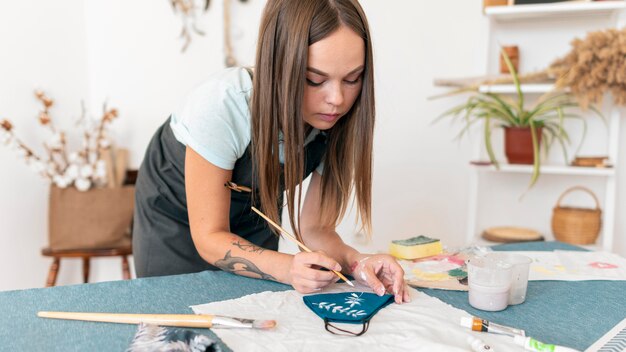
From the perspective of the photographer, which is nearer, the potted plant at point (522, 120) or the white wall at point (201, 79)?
the potted plant at point (522, 120)

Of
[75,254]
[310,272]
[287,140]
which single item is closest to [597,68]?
[287,140]

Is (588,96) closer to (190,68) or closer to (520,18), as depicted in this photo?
(520,18)

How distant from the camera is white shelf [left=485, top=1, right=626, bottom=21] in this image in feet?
6.64

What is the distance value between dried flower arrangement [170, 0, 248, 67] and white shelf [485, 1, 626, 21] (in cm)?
108

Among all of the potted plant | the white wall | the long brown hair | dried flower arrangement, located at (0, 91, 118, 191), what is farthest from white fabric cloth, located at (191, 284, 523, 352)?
the white wall

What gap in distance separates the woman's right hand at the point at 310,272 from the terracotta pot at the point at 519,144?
4.52 ft

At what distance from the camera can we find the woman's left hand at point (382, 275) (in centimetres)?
102

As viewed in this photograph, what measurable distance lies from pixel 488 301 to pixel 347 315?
0.83 feet

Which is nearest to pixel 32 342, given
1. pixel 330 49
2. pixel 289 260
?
pixel 289 260

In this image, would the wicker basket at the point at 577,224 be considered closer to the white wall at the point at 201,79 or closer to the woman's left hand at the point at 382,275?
the white wall at the point at 201,79

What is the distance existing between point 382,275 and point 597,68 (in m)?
1.31

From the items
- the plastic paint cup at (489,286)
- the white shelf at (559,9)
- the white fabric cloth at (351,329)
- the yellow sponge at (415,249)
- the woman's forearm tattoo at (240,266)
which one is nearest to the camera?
the white fabric cloth at (351,329)

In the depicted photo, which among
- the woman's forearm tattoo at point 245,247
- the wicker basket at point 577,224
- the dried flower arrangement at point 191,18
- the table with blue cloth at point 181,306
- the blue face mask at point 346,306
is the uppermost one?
the dried flower arrangement at point 191,18

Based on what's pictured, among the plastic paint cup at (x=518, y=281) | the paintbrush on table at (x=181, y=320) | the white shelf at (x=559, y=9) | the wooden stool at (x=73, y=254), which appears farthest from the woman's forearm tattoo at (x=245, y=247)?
the white shelf at (x=559, y=9)
